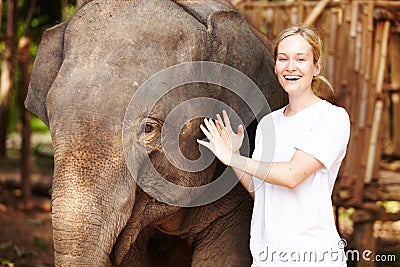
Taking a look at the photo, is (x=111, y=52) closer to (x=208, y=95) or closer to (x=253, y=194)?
(x=208, y=95)

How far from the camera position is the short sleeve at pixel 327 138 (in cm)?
304

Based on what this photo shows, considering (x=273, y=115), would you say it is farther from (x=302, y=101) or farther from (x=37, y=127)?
(x=37, y=127)

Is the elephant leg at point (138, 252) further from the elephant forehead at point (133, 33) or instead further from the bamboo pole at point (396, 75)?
the bamboo pole at point (396, 75)

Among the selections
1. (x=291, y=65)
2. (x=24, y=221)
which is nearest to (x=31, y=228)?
(x=24, y=221)

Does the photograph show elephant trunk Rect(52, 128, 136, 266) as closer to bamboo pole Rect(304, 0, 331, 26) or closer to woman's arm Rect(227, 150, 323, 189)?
woman's arm Rect(227, 150, 323, 189)

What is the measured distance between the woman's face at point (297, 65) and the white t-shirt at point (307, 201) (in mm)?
102

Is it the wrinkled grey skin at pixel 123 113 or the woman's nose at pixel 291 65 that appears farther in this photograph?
the woman's nose at pixel 291 65

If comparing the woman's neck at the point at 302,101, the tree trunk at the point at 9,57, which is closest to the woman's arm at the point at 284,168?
the woman's neck at the point at 302,101

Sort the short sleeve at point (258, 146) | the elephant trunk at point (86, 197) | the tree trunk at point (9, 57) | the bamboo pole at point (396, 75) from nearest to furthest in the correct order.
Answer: the elephant trunk at point (86, 197) < the short sleeve at point (258, 146) < the bamboo pole at point (396, 75) < the tree trunk at point (9, 57)

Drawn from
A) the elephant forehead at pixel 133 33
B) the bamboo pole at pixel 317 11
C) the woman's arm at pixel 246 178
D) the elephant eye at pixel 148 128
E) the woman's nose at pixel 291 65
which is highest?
the bamboo pole at pixel 317 11

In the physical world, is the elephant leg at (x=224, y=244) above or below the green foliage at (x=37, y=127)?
above

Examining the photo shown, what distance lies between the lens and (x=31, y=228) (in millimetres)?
7609

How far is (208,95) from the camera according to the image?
11.1ft

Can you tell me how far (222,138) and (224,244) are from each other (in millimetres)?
835
